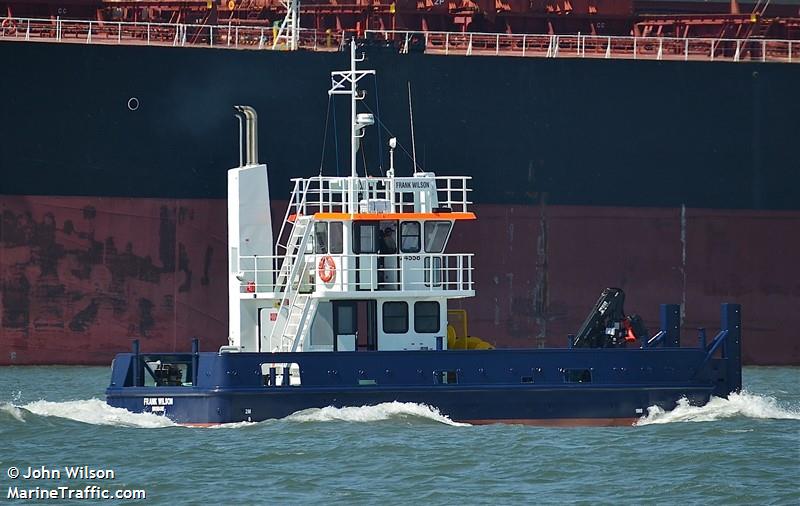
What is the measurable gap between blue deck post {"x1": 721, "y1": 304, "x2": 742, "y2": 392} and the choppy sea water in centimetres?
26

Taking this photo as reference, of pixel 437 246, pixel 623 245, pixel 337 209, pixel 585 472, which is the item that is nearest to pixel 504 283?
pixel 623 245

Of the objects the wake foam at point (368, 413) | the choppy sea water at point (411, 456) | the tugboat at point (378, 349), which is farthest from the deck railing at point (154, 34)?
the wake foam at point (368, 413)

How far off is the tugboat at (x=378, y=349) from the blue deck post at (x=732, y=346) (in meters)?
0.01

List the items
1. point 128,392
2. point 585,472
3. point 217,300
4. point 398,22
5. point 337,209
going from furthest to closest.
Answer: point 398,22
point 217,300
point 337,209
point 128,392
point 585,472

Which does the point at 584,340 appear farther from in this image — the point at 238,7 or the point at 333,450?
the point at 238,7

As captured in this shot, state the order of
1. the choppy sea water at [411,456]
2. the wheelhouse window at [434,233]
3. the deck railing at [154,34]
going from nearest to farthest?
the choppy sea water at [411,456]
the wheelhouse window at [434,233]
the deck railing at [154,34]

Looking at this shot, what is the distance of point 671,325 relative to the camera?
74.2ft

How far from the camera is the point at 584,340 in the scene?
74.3ft

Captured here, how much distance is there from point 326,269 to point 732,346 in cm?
534

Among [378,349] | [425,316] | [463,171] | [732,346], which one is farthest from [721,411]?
[463,171]

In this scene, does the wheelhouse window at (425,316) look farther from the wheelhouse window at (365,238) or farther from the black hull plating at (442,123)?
the black hull plating at (442,123)

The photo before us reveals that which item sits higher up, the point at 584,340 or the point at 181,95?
the point at 181,95

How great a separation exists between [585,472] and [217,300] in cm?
1282

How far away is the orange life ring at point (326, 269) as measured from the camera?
848 inches
